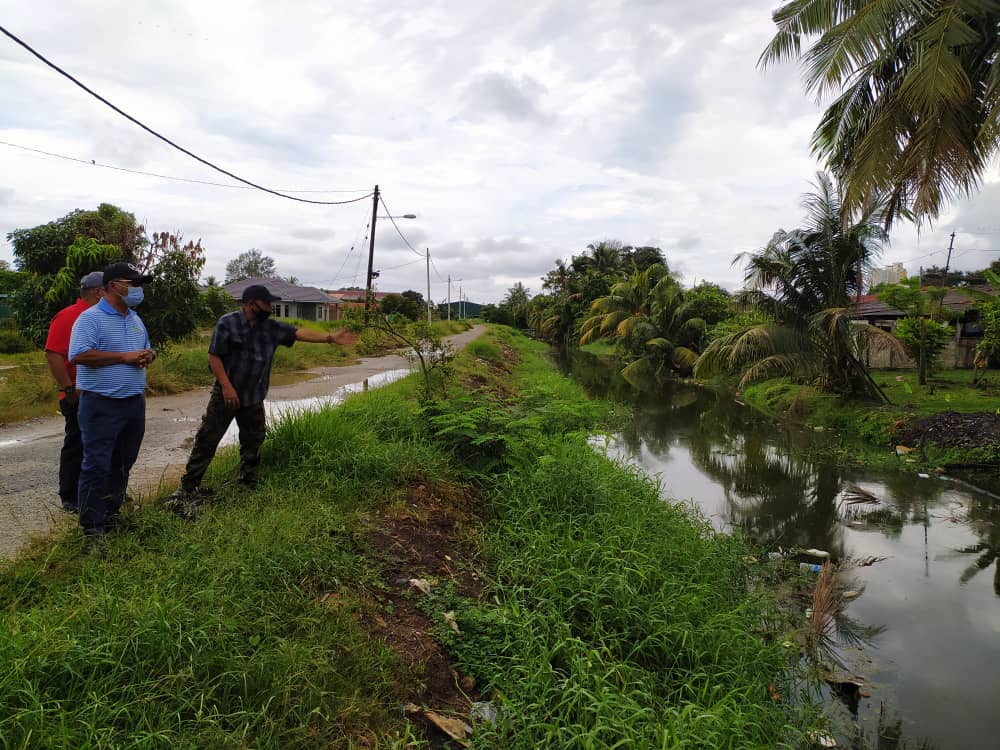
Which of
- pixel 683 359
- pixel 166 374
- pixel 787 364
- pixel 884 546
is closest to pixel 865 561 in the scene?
pixel 884 546

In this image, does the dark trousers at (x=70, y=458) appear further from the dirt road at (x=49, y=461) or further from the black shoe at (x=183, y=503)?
the black shoe at (x=183, y=503)

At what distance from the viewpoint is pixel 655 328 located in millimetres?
22406

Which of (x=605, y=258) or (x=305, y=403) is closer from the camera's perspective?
(x=305, y=403)

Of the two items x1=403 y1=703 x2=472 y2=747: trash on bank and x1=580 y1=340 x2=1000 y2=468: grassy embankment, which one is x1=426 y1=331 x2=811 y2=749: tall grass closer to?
Result: x1=403 y1=703 x2=472 y2=747: trash on bank

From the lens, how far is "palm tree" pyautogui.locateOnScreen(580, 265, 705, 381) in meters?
21.3

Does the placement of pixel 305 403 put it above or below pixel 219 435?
below

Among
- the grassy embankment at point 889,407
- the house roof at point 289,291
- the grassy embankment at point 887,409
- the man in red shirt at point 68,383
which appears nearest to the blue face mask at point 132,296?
the man in red shirt at point 68,383

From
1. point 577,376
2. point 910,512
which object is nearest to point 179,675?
point 910,512

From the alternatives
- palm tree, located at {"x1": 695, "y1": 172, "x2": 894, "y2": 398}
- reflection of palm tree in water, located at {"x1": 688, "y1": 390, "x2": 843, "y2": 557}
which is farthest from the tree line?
reflection of palm tree in water, located at {"x1": 688, "y1": 390, "x2": 843, "y2": 557}

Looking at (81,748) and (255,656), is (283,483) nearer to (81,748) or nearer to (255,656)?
(255,656)

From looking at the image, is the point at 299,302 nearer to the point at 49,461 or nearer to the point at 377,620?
the point at 49,461

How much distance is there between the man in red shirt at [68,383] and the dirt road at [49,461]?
169mm

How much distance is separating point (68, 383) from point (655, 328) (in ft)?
67.9

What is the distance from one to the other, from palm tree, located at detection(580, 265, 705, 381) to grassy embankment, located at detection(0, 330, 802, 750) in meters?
17.0
